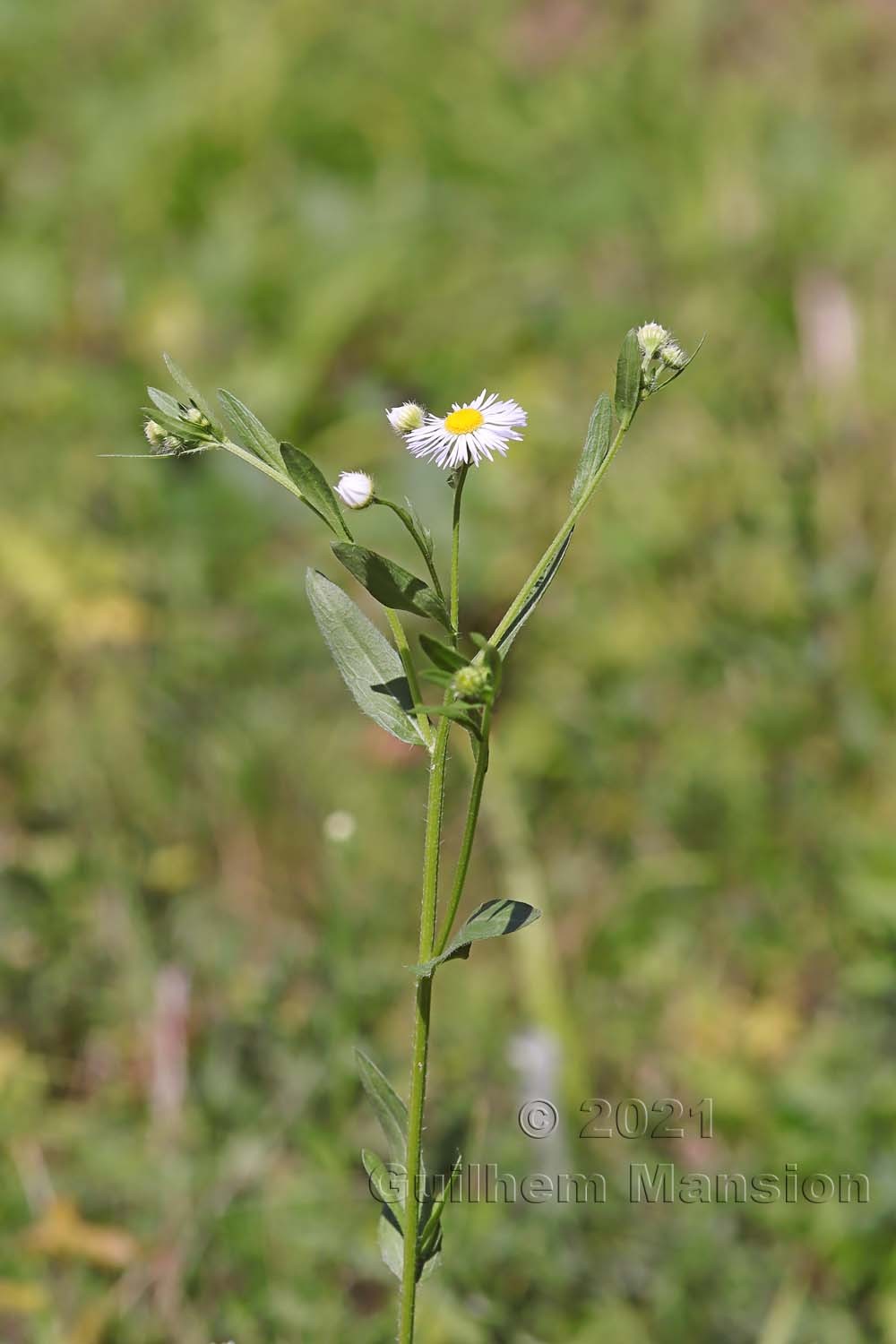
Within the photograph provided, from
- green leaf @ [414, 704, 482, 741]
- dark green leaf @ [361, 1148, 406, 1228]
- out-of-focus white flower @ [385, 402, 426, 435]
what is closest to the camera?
green leaf @ [414, 704, 482, 741]

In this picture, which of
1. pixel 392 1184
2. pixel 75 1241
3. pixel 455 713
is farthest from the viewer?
pixel 75 1241

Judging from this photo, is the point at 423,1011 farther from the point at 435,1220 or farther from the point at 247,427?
the point at 247,427

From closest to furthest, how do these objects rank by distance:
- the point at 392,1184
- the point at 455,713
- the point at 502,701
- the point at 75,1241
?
the point at 455,713 < the point at 392,1184 < the point at 75,1241 < the point at 502,701

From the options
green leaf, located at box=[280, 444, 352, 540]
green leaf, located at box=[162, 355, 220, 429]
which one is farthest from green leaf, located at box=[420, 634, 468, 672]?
green leaf, located at box=[162, 355, 220, 429]

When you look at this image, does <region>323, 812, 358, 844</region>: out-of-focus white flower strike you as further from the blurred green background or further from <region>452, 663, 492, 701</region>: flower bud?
<region>452, 663, 492, 701</region>: flower bud

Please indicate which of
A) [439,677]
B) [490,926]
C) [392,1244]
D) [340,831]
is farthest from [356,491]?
[340,831]

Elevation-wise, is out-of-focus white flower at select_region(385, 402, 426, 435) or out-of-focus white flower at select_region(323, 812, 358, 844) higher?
out-of-focus white flower at select_region(323, 812, 358, 844)

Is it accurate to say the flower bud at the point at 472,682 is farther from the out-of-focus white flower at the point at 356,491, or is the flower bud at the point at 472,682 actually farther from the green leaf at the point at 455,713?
the out-of-focus white flower at the point at 356,491
